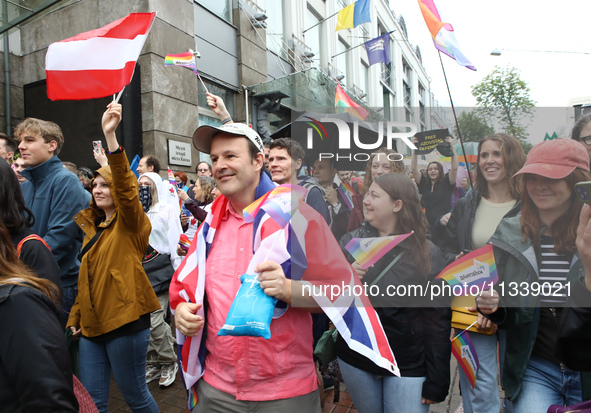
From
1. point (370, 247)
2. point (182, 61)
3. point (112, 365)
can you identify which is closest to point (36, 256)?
point (112, 365)

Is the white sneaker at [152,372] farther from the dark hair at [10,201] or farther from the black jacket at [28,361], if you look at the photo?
the black jacket at [28,361]

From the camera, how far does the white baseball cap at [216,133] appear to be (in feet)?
5.97

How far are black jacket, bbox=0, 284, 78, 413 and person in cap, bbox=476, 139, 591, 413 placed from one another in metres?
1.61

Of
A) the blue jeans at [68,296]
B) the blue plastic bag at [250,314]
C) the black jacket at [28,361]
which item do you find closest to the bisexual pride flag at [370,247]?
the blue plastic bag at [250,314]

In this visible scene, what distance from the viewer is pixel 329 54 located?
A: 16.9 meters

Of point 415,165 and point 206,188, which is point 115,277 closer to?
point 415,165

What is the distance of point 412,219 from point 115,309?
1.81 meters

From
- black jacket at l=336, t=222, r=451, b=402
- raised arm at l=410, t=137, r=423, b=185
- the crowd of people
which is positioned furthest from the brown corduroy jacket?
raised arm at l=410, t=137, r=423, b=185

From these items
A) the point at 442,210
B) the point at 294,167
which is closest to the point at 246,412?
the point at 294,167

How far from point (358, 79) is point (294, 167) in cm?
1961

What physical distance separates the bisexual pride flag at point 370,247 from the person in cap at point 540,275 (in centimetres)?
41

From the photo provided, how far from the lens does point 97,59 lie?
3102 millimetres

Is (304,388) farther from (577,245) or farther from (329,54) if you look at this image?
(329,54)

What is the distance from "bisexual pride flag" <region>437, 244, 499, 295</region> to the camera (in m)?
1.69
